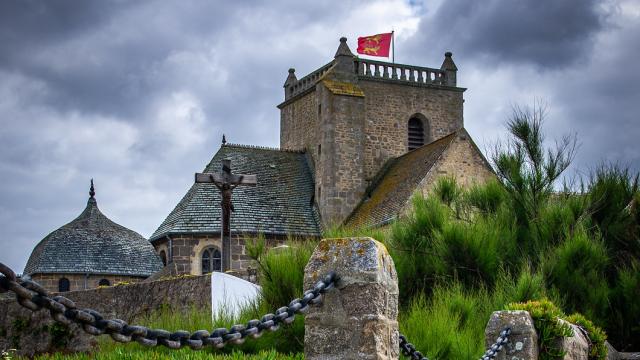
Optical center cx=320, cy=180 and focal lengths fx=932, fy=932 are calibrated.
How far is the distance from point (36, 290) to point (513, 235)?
11.5 meters

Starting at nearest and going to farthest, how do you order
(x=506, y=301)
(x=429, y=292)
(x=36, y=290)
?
(x=36, y=290), (x=506, y=301), (x=429, y=292)

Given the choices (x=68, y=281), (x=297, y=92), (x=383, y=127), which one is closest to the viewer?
(x=68, y=281)

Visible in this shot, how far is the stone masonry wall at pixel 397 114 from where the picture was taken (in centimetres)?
3359

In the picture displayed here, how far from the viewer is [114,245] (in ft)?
101

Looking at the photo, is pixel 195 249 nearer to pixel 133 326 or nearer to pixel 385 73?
pixel 385 73

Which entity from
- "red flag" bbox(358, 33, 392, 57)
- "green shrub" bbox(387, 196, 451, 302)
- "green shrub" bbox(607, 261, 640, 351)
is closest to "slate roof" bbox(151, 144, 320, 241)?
"red flag" bbox(358, 33, 392, 57)

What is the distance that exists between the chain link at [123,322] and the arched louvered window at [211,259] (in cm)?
2507

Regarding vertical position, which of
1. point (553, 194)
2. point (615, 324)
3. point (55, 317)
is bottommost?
point (615, 324)

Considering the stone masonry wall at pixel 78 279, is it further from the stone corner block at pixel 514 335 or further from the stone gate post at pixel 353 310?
the stone gate post at pixel 353 310

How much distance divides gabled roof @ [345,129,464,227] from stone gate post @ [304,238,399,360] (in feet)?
68.2

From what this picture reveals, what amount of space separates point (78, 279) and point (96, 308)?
12.7 meters

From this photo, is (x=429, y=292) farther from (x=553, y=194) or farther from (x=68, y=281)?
(x=68, y=281)

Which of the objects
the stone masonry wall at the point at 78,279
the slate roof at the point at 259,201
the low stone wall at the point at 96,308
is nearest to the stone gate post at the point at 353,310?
the low stone wall at the point at 96,308

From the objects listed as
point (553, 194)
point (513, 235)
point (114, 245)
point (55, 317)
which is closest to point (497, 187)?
point (553, 194)
